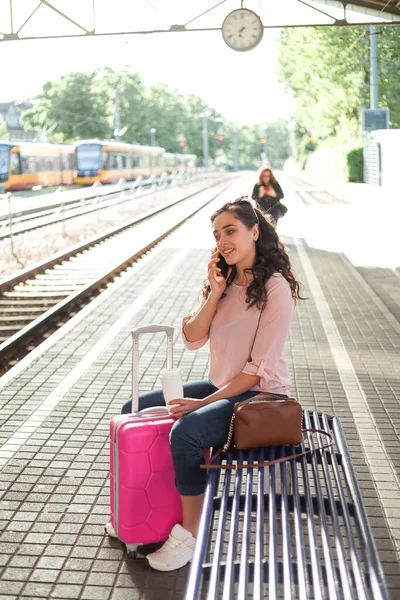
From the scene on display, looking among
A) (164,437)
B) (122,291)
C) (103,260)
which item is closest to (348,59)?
(103,260)

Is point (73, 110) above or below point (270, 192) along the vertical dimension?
above

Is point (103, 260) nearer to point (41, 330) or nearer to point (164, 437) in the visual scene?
point (41, 330)

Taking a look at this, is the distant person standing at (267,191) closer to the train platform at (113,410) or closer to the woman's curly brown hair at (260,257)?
the train platform at (113,410)

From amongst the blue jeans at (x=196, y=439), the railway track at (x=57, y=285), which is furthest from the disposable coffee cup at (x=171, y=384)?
the railway track at (x=57, y=285)

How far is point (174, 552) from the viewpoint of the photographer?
3.69 meters

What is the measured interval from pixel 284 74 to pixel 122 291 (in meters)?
49.8

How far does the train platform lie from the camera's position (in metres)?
3.73

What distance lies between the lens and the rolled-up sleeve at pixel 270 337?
3.80 meters

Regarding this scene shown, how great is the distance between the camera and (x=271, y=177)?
13.8 metres

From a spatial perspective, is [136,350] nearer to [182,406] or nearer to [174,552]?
[182,406]

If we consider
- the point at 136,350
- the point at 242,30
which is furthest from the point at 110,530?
the point at 242,30

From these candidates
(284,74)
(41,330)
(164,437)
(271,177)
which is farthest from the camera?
(284,74)

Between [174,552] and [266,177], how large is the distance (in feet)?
34.5

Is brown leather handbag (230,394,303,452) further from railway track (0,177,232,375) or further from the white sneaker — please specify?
railway track (0,177,232,375)
